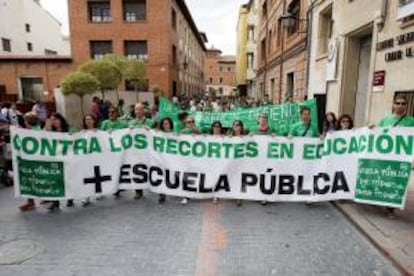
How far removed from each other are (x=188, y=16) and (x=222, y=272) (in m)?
37.8

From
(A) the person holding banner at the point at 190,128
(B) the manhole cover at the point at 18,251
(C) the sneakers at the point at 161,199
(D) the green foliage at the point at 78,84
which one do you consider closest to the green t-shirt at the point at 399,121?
(A) the person holding banner at the point at 190,128

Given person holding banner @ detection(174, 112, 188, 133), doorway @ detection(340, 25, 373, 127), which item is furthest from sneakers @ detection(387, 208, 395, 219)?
doorway @ detection(340, 25, 373, 127)

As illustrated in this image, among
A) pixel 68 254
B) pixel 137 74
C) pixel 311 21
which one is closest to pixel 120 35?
pixel 137 74

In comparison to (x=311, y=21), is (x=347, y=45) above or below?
Answer: below

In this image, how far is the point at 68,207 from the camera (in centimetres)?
521

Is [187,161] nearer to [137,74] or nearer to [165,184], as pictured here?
[165,184]

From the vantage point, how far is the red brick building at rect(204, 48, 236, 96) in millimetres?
91625

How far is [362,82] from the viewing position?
907 cm

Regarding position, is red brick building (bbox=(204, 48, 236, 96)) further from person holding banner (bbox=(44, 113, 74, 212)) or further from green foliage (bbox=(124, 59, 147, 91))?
person holding banner (bbox=(44, 113, 74, 212))

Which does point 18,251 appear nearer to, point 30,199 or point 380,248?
point 30,199

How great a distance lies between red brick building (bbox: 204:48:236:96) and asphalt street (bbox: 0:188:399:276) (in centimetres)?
8715

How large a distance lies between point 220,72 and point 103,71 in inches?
2987

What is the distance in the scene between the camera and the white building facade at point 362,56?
6371 millimetres

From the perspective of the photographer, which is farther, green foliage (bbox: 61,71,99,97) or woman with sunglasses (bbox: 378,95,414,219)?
green foliage (bbox: 61,71,99,97)
